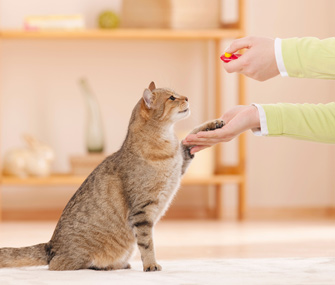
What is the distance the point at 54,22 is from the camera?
362cm

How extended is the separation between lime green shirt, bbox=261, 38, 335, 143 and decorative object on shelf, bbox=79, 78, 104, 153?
190 centimetres

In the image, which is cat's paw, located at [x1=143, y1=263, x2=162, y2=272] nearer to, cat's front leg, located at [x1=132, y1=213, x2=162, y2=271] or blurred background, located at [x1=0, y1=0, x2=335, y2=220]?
cat's front leg, located at [x1=132, y1=213, x2=162, y2=271]

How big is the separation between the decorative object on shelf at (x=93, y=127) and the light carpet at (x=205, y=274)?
1610 millimetres

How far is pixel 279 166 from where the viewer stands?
4.00 meters

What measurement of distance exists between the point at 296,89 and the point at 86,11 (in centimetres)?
119

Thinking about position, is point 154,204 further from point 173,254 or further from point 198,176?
point 198,176

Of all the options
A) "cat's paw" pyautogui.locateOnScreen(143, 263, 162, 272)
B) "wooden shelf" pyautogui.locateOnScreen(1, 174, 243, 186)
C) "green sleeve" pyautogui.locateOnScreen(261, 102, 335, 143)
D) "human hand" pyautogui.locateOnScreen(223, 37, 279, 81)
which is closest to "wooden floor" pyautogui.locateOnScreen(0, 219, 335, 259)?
"wooden shelf" pyautogui.locateOnScreen(1, 174, 243, 186)

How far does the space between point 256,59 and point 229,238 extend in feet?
4.41

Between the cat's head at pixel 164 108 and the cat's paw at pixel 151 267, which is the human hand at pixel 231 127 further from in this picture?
the cat's paw at pixel 151 267

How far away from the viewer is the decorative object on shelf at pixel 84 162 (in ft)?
11.9

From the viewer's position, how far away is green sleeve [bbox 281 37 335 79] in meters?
1.71

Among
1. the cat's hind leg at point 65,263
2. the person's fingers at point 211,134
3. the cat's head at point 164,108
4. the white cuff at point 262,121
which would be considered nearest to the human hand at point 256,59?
the white cuff at point 262,121

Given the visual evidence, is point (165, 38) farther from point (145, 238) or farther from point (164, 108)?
point (145, 238)

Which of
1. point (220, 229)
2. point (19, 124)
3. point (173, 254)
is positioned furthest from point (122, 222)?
point (19, 124)
